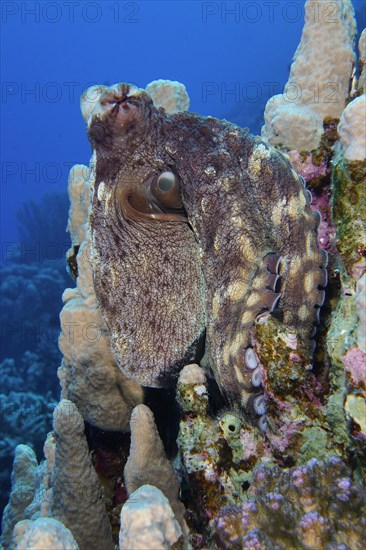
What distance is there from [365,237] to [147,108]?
135cm

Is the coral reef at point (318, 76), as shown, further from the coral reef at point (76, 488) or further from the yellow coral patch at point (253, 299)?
the coral reef at point (76, 488)

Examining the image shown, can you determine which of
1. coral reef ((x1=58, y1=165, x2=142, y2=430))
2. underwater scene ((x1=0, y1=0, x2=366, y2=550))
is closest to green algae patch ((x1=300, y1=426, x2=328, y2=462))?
underwater scene ((x1=0, y1=0, x2=366, y2=550))

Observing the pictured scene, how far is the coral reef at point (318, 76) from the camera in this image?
329 cm

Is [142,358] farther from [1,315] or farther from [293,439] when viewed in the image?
[1,315]

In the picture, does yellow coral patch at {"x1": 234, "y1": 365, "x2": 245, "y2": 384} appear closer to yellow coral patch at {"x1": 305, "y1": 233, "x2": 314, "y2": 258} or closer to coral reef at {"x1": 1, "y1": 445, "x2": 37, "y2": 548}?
yellow coral patch at {"x1": 305, "y1": 233, "x2": 314, "y2": 258}

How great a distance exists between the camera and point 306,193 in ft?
7.79

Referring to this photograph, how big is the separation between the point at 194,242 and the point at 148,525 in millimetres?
1522

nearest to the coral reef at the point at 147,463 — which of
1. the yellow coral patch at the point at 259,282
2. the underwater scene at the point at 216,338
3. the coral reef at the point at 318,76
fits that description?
the underwater scene at the point at 216,338

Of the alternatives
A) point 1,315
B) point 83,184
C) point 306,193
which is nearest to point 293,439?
point 306,193

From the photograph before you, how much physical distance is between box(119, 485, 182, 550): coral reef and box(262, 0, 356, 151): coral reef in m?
2.62

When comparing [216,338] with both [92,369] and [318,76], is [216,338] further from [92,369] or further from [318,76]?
[318,76]

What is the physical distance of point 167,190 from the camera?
247cm

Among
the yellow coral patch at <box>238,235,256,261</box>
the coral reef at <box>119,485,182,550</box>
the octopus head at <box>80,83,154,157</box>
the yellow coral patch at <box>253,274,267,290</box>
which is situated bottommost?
the coral reef at <box>119,485,182,550</box>

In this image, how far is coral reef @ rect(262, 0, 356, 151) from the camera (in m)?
3.29
